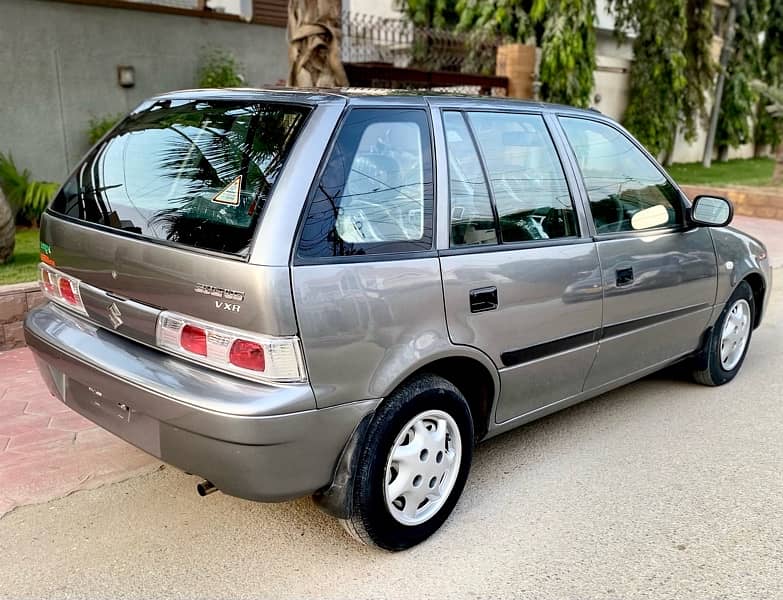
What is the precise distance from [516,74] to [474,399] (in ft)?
28.2

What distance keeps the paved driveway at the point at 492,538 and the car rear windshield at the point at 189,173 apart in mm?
1264

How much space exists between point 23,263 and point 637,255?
15.7 feet

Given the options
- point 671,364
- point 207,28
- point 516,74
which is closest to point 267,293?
point 671,364

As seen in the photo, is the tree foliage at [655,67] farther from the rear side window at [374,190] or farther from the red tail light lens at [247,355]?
the red tail light lens at [247,355]

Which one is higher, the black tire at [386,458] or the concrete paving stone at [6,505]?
the black tire at [386,458]

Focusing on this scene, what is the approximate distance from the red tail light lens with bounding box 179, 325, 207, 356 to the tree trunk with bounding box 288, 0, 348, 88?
184 inches

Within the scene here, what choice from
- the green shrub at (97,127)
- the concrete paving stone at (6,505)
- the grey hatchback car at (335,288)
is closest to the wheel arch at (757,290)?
the grey hatchback car at (335,288)

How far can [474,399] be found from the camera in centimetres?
339

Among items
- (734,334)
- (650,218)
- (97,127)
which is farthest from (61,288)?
(97,127)

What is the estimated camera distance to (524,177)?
347 centimetres

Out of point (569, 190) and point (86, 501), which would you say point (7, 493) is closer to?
point (86, 501)

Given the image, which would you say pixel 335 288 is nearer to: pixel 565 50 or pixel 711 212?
pixel 711 212

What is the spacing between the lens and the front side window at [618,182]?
3.81 meters

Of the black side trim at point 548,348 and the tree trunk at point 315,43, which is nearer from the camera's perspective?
the black side trim at point 548,348
